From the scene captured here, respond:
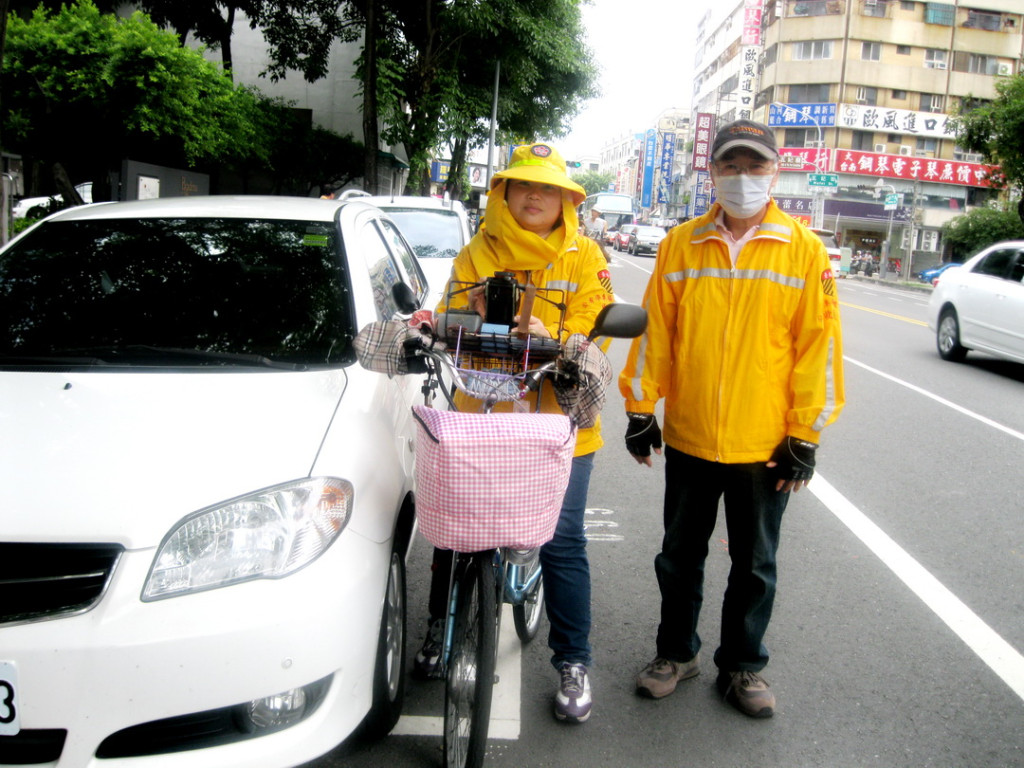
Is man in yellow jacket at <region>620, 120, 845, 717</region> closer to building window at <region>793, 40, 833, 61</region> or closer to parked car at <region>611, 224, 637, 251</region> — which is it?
parked car at <region>611, 224, 637, 251</region>

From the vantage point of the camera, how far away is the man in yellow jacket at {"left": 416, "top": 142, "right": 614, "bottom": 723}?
2.79 m

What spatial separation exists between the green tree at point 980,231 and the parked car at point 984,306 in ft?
89.1

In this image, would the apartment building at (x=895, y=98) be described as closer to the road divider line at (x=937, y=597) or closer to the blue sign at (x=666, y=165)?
the blue sign at (x=666, y=165)

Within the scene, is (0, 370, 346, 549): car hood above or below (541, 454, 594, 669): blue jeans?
above

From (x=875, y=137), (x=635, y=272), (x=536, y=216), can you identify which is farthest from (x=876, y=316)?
(x=875, y=137)

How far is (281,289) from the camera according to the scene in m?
3.31

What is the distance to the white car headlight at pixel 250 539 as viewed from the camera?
2.13 m

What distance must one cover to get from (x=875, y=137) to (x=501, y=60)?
4017 centimetres

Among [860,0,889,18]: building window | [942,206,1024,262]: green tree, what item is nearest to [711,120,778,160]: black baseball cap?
[942,206,1024,262]: green tree

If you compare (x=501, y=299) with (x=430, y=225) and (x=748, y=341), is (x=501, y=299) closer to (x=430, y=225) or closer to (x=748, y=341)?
(x=748, y=341)

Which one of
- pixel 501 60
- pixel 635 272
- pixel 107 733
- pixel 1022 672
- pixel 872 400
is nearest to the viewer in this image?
pixel 107 733

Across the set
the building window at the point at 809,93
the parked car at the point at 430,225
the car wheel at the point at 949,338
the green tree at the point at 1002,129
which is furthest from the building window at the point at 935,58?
the parked car at the point at 430,225

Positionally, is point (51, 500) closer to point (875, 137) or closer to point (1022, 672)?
point (1022, 672)

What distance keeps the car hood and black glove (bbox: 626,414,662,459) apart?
996 mm
